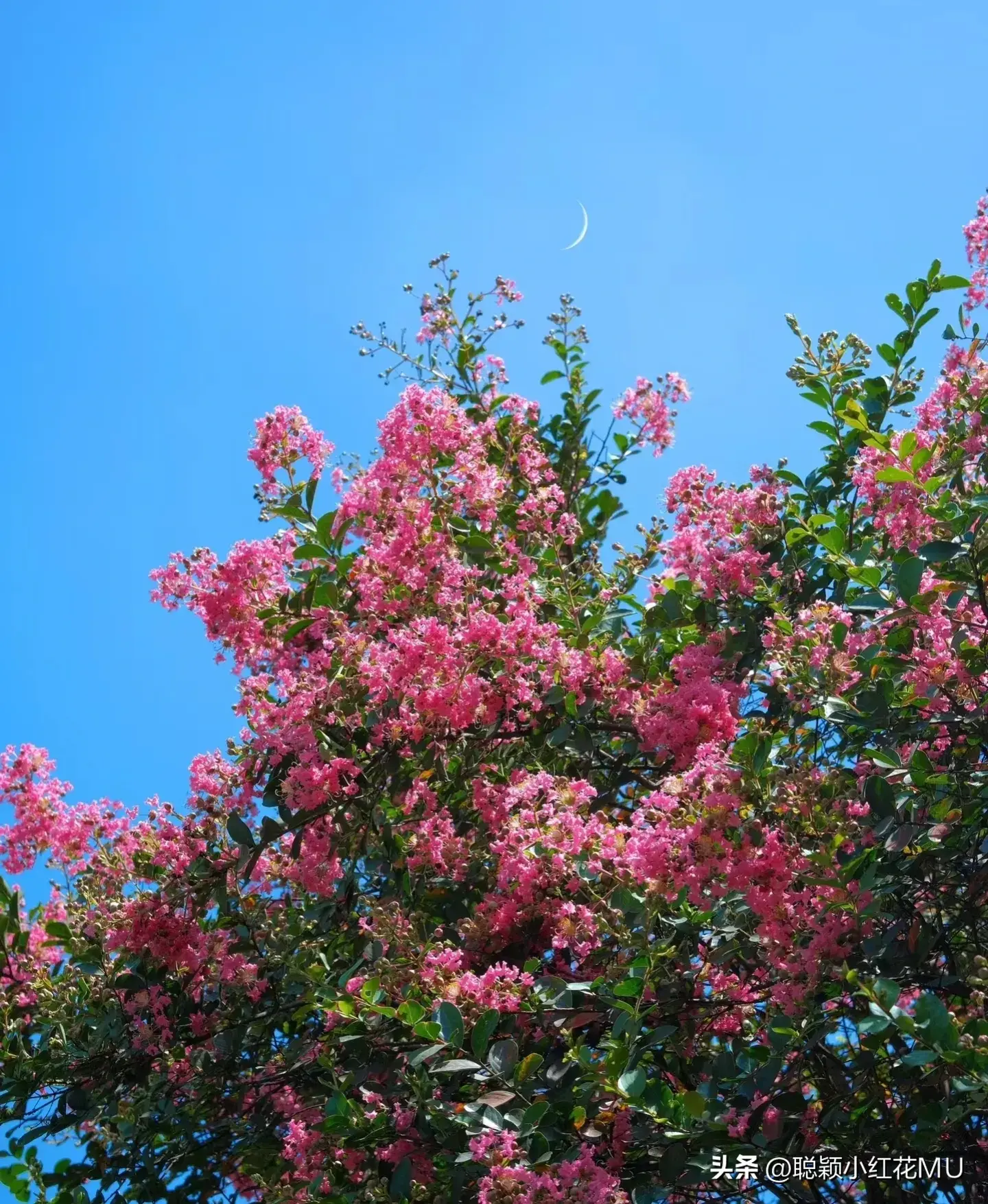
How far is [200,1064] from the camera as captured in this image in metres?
4.50

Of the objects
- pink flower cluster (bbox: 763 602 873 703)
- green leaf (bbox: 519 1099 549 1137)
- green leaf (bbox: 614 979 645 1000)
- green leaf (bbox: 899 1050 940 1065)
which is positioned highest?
pink flower cluster (bbox: 763 602 873 703)

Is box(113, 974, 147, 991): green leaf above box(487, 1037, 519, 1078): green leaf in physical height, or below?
above

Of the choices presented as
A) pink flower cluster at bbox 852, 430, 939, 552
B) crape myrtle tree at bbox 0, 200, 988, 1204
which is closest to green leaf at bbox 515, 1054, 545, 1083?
crape myrtle tree at bbox 0, 200, 988, 1204

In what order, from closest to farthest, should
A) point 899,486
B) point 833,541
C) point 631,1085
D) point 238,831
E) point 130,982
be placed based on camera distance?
1. point 631,1085
2. point 833,541
3. point 899,486
4. point 238,831
5. point 130,982

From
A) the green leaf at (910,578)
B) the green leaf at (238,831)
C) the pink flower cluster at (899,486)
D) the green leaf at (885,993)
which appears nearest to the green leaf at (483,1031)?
the green leaf at (885,993)

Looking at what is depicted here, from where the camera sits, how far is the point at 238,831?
14.0 ft

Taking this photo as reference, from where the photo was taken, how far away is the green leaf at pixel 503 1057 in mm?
3311

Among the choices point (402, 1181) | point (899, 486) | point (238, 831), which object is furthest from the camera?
point (238, 831)

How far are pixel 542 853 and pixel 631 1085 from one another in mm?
781

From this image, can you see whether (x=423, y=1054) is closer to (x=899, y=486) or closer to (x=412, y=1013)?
(x=412, y=1013)

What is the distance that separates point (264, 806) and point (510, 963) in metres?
0.96

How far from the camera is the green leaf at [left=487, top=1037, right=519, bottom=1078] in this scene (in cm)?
331

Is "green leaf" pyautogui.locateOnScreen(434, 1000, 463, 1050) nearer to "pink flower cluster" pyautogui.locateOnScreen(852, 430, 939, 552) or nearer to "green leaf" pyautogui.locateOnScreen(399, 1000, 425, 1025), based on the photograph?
"green leaf" pyautogui.locateOnScreen(399, 1000, 425, 1025)

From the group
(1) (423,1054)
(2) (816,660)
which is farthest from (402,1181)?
(2) (816,660)
